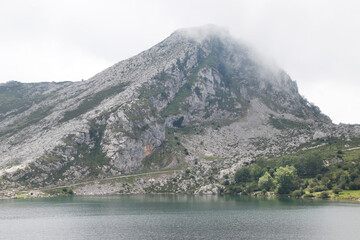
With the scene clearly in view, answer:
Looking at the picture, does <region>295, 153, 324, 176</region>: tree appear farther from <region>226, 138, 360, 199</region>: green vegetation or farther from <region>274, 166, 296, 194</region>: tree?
<region>274, 166, 296, 194</region>: tree

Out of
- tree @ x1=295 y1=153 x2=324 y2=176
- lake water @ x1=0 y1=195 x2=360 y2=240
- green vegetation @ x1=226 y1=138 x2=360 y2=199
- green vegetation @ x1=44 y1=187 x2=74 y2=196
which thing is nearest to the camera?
lake water @ x1=0 y1=195 x2=360 y2=240

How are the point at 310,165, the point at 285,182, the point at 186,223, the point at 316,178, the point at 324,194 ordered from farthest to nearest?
1. the point at 310,165
2. the point at 316,178
3. the point at 285,182
4. the point at 324,194
5. the point at 186,223

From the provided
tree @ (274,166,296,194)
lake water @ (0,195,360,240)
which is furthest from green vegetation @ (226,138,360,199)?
lake water @ (0,195,360,240)

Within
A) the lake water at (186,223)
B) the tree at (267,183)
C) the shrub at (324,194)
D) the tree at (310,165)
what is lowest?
the lake water at (186,223)

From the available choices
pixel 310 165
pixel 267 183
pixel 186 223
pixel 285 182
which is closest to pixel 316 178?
pixel 310 165

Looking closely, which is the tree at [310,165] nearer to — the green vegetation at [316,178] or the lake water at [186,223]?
the green vegetation at [316,178]

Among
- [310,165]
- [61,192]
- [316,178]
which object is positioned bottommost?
[61,192]

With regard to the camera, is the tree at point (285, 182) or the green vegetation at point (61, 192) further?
the green vegetation at point (61, 192)

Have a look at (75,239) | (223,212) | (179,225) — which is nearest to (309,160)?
(223,212)

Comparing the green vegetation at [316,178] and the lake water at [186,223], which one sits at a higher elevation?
the green vegetation at [316,178]

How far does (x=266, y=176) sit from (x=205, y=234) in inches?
4549

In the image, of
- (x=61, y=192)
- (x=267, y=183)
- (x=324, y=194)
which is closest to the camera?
(x=324, y=194)

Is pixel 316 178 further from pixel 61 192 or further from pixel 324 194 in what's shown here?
pixel 61 192

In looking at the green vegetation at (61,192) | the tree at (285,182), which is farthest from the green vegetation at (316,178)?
the green vegetation at (61,192)
